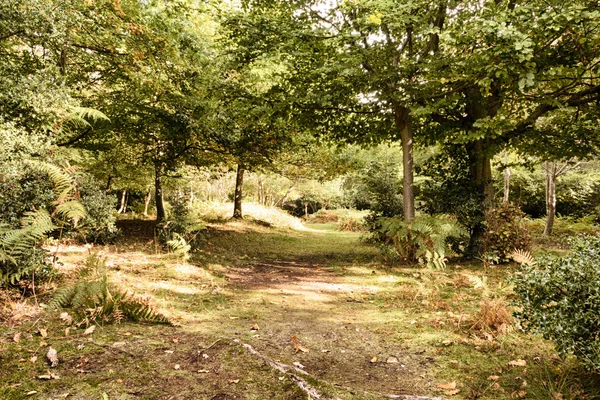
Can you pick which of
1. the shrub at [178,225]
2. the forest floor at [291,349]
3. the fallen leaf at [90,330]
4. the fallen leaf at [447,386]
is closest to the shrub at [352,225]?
the shrub at [178,225]

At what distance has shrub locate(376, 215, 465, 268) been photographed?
333 inches

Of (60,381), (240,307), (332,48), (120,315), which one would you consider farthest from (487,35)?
(60,381)

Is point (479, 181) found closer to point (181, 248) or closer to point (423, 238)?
point (423, 238)

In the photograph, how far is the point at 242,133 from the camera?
1162 cm

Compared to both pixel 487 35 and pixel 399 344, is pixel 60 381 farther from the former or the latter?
pixel 487 35

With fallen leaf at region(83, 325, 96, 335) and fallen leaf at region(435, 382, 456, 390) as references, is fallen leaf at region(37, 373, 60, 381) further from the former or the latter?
fallen leaf at region(435, 382, 456, 390)

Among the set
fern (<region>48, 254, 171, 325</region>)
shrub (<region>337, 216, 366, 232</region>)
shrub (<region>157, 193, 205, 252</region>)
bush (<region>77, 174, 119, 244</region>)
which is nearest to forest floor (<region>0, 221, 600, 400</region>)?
fern (<region>48, 254, 171, 325</region>)

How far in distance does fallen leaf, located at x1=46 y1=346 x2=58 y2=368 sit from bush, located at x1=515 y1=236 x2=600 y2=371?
3.97 meters

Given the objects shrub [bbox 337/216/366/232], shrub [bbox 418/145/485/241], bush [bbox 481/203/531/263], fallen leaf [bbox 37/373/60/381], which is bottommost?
shrub [bbox 337/216/366/232]

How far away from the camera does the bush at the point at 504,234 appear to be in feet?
28.5

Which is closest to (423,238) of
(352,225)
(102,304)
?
(102,304)

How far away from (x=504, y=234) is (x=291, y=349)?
7.04 m

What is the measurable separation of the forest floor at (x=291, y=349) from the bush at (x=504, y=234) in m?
2.45

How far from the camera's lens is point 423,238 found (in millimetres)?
8922
